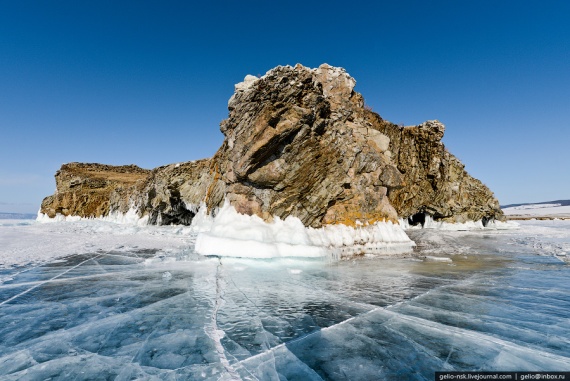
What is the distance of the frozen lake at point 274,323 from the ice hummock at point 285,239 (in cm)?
196

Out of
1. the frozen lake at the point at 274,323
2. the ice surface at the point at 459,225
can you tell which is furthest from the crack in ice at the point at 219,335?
the ice surface at the point at 459,225

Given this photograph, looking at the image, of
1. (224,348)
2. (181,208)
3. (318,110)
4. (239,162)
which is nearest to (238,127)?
(239,162)

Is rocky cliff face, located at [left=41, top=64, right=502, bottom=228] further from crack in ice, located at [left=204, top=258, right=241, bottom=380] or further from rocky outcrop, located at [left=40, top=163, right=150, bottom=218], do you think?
rocky outcrop, located at [left=40, top=163, right=150, bottom=218]

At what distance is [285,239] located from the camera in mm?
10062

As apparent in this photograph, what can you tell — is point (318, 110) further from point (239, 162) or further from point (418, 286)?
point (418, 286)

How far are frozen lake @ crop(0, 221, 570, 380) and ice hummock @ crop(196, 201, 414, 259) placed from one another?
1.96 m

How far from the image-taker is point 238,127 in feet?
36.4

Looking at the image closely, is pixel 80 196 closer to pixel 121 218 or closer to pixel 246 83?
pixel 121 218

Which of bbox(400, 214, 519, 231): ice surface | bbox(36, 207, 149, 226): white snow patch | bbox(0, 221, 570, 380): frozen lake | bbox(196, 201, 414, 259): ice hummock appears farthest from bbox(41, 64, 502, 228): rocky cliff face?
bbox(400, 214, 519, 231): ice surface

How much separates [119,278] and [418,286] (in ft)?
22.0

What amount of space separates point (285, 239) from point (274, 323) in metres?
6.11

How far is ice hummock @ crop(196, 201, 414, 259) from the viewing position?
9.33m

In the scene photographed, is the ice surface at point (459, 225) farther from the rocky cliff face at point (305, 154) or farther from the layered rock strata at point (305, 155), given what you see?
the rocky cliff face at point (305, 154)

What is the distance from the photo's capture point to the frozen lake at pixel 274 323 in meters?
2.87
